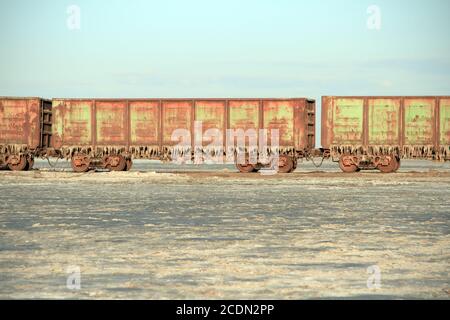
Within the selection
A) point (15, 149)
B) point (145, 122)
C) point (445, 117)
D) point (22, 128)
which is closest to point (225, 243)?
point (145, 122)

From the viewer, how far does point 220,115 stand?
98.1 ft

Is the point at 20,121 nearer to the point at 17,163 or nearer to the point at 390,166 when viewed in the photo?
the point at 17,163

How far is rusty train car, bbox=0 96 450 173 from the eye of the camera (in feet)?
97.1

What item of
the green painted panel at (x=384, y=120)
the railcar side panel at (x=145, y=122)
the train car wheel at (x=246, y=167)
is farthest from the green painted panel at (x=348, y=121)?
the railcar side panel at (x=145, y=122)

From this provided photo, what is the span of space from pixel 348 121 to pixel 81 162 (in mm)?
11786

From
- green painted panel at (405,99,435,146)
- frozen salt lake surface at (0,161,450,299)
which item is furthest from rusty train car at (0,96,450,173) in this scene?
frozen salt lake surface at (0,161,450,299)

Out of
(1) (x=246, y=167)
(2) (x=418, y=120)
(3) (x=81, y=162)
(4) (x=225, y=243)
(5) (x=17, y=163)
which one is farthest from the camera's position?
(5) (x=17, y=163)

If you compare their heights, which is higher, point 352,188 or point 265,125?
point 265,125

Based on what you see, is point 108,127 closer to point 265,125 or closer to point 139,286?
point 265,125

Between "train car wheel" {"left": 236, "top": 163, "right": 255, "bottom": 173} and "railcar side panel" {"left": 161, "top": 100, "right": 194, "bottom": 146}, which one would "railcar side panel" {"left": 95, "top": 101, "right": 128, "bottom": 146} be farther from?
"train car wheel" {"left": 236, "top": 163, "right": 255, "bottom": 173}

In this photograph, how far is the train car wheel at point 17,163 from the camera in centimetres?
3175

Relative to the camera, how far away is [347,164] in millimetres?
30594
